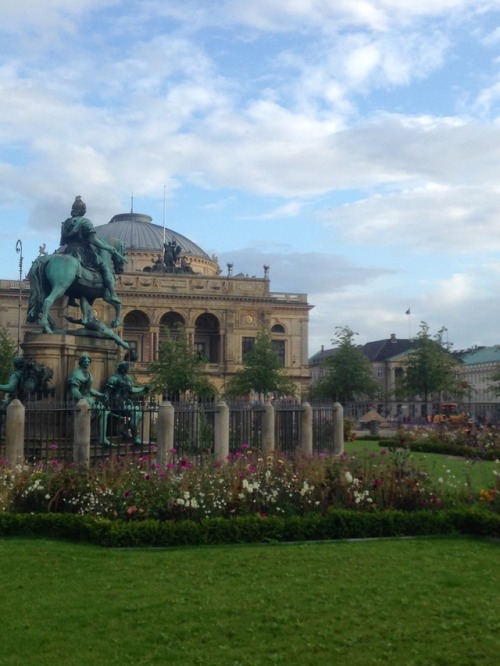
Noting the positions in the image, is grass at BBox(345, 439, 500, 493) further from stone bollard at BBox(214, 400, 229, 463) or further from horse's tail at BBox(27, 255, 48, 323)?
horse's tail at BBox(27, 255, 48, 323)

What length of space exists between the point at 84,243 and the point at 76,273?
0.95m

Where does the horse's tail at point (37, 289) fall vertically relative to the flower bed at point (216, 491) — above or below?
above

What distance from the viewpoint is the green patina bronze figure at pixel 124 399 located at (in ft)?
52.6

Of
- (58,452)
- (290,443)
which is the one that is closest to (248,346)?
(290,443)

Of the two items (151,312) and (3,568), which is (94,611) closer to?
(3,568)

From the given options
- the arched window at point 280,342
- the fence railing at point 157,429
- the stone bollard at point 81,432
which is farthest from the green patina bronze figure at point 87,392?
the arched window at point 280,342

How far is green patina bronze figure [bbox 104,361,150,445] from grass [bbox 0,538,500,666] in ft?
20.3

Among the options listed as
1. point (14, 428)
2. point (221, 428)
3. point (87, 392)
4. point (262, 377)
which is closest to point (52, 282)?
point (87, 392)

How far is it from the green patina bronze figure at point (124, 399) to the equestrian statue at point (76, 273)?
3.27ft

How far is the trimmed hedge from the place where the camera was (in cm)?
1008

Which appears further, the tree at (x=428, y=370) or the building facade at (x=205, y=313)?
the building facade at (x=205, y=313)

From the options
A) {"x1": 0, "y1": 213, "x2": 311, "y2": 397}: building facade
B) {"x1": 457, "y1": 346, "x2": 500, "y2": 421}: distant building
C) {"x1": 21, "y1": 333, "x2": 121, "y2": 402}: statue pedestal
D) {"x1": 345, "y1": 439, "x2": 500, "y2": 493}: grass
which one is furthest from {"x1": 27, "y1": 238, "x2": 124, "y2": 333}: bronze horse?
{"x1": 457, "y1": 346, "x2": 500, "y2": 421}: distant building

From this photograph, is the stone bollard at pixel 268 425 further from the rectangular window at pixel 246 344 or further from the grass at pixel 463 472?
the rectangular window at pixel 246 344

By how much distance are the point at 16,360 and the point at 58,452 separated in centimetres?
226
